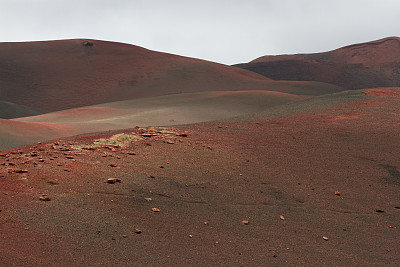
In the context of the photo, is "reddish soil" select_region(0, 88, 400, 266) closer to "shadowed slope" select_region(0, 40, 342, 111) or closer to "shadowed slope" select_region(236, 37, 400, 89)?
"shadowed slope" select_region(0, 40, 342, 111)

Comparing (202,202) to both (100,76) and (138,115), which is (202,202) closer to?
(138,115)

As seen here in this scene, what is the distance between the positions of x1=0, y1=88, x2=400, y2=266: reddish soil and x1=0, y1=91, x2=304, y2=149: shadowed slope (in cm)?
680

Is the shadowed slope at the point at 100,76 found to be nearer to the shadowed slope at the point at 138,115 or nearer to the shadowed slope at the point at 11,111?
the shadowed slope at the point at 11,111

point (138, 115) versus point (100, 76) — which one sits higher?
point (100, 76)

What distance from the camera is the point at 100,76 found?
43.7 meters

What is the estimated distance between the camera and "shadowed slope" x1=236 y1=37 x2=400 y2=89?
190 ft

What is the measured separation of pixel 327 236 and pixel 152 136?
426 cm

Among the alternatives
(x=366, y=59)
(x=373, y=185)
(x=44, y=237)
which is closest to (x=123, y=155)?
(x=44, y=237)

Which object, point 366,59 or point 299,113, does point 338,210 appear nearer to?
point 299,113

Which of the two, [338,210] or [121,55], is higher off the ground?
[121,55]

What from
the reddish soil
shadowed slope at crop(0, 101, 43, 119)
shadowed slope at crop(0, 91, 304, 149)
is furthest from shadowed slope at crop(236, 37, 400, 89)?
the reddish soil

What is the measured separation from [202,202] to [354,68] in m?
60.7

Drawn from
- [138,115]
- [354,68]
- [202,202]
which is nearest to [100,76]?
[138,115]

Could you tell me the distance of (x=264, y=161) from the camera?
7672 mm
